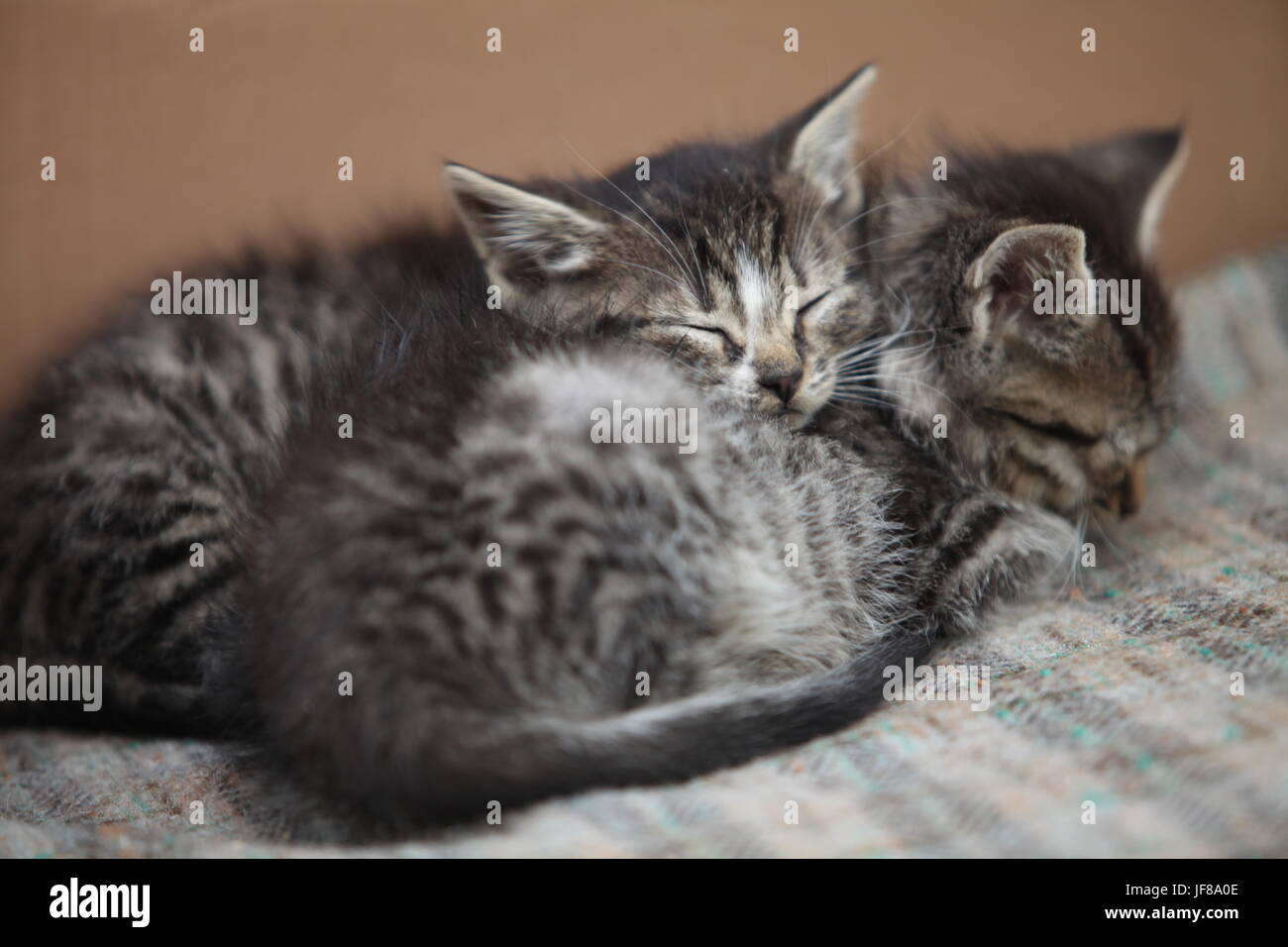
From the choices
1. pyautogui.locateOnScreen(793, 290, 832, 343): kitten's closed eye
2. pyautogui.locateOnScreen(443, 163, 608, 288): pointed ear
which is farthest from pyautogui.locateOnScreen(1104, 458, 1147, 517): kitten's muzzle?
pyautogui.locateOnScreen(443, 163, 608, 288): pointed ear

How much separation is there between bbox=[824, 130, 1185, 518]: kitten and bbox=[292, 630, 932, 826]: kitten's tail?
0.71m

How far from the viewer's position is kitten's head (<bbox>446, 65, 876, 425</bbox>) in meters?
1.96

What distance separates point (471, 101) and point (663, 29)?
1.91ft

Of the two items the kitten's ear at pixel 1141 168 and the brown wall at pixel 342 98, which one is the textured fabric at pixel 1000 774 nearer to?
the kitten's ear at pixel 1141 168

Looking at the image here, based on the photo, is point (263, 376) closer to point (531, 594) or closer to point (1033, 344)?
point (531, 594)

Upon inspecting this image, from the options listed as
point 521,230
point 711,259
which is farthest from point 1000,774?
point 521,230

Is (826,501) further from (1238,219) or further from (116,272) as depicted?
(1238,219)

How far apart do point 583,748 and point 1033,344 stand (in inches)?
48.4

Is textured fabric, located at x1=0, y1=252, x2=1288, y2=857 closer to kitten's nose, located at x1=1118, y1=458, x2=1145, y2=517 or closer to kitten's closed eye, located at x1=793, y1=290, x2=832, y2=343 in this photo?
kitten's nose, located at x1=1118, y1=458, x2=1145, y2=517

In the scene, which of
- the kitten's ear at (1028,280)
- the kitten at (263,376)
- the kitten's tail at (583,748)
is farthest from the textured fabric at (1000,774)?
the kitten's ear at (1028,280)

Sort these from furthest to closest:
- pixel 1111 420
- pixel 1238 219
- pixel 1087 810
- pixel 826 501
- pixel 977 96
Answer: pixel 1238 219 → pixel 977 96 → pixel 1111 420 → pixel 826 501 → pixel 1087 810

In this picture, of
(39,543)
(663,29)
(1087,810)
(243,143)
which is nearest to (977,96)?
(663,29)

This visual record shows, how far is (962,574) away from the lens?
1944mm

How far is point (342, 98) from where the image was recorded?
2846mm
